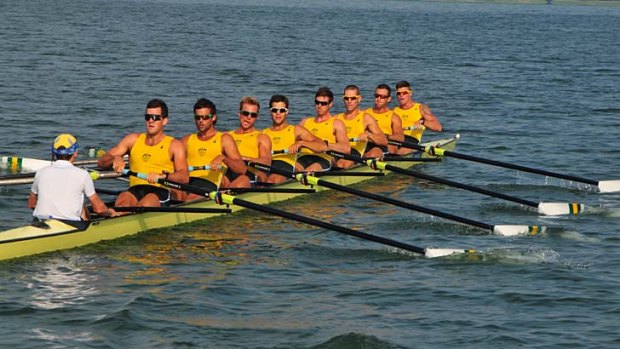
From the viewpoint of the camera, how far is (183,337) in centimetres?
1250

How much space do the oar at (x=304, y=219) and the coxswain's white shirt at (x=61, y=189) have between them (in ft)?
5.45

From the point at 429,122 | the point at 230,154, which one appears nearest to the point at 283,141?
the point at 230,154

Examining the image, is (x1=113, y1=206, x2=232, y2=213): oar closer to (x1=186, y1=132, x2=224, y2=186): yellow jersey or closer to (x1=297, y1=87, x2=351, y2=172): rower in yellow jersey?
(x1=186, y1=132, x2=224, y2=186): yellow jersey

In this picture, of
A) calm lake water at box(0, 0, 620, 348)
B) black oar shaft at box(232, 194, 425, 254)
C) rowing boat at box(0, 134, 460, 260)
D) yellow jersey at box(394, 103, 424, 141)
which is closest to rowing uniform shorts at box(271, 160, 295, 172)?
calm lake water at box(0, 0, 620, 348)

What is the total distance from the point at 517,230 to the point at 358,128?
5255 millimetres

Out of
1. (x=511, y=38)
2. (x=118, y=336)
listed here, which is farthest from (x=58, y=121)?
(x=511, y=38)

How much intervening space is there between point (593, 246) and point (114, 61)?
34.3 m

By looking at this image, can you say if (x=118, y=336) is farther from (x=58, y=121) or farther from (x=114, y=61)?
(x=114, y=61)

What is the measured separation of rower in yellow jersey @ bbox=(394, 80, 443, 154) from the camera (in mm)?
23906

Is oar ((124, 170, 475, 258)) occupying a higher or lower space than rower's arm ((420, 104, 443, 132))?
lower

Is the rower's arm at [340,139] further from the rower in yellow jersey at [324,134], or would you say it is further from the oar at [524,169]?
the oar at [524,169]

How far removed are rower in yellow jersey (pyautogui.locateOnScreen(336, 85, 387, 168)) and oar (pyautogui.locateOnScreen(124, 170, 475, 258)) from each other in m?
5.73

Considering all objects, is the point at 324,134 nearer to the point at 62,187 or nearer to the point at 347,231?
the point at 347,231

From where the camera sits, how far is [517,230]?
17.5 m
